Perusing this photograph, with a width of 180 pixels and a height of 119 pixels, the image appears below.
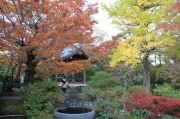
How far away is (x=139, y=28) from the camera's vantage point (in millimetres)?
16172

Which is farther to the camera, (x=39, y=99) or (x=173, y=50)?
(x=173, y=50)

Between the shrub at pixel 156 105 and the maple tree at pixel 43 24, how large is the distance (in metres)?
3.73

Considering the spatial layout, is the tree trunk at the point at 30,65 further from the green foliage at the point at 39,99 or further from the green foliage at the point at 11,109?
the green foliage at the point at 11,109

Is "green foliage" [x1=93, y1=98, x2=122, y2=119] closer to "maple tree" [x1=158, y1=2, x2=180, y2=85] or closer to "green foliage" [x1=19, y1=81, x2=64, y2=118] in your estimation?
"green foliage" [x1=19, y1=81, x2=64, y2=118]

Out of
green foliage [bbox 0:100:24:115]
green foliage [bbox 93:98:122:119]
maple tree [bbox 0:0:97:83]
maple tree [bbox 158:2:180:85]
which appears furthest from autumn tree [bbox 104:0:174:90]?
green foliage [bbox 0:100:24:115]

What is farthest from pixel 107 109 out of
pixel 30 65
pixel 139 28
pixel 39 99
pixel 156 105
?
pixel 139 28

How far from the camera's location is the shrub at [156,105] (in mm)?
8086

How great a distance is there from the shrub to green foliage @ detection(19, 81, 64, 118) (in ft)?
10.4

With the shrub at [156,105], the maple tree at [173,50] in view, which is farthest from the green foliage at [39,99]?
the maple tree at [173,50]

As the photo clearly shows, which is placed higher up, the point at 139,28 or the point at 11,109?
the point at 139,28

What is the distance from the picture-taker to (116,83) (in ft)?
51.2

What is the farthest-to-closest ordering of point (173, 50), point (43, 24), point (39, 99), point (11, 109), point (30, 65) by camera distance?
point (173, 50) < point (30, 65) < point (11, 109) < point (39, 99) < point (43, 24)

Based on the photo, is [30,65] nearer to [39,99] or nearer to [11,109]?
[39,99]

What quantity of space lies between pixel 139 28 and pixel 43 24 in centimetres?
1017
